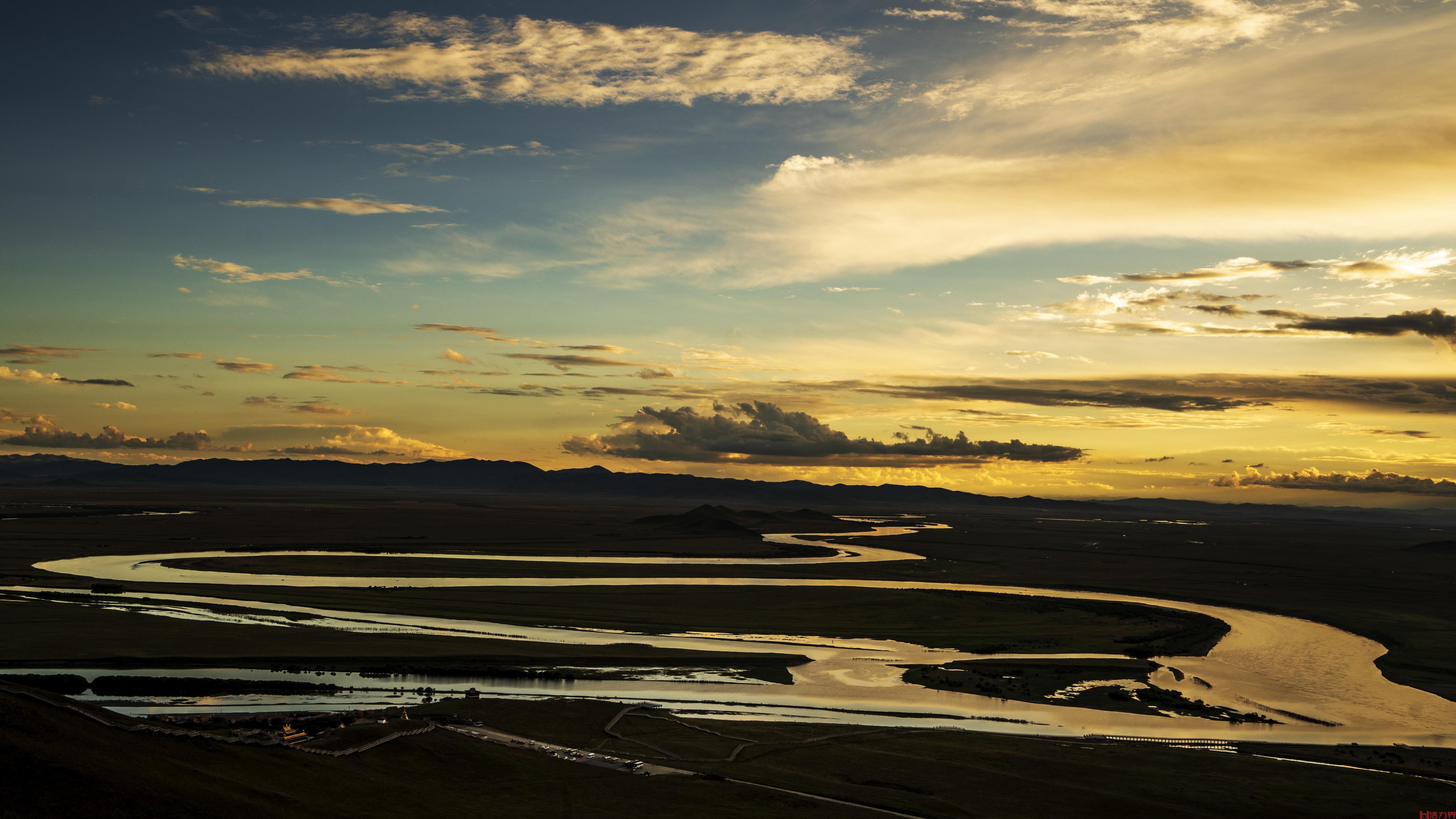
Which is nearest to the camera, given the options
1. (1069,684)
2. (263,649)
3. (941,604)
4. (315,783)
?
(315,783)

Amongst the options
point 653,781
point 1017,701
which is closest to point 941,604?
point 1017,701

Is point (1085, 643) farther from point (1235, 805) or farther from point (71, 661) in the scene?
point (71, 661)

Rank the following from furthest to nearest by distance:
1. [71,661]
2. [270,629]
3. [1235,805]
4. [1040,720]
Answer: [270,629] → [71,661] → [1040,720] → [1235,805]

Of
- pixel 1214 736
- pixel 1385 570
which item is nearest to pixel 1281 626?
pixel 1214 736

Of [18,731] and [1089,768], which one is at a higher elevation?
[18,731]

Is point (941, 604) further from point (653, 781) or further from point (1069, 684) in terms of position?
point (653, 781)

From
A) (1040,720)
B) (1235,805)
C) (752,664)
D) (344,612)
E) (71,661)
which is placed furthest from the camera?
(344,612)

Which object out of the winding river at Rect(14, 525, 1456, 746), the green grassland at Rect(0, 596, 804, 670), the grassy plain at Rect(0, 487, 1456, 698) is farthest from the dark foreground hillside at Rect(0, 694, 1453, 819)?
the grassy plain at Rect(0, 487, 1456, 698)

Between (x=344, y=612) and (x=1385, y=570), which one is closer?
(x=344, y=612)

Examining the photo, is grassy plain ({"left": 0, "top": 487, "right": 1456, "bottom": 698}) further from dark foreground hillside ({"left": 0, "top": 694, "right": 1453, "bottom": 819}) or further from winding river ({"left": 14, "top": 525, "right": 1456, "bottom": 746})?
dark foreground hillside ({"left": 0, "top": 694, "right": 1453, "bottom": 819})

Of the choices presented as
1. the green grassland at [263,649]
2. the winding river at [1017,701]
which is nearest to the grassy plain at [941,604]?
the winding river at [1017,701]
